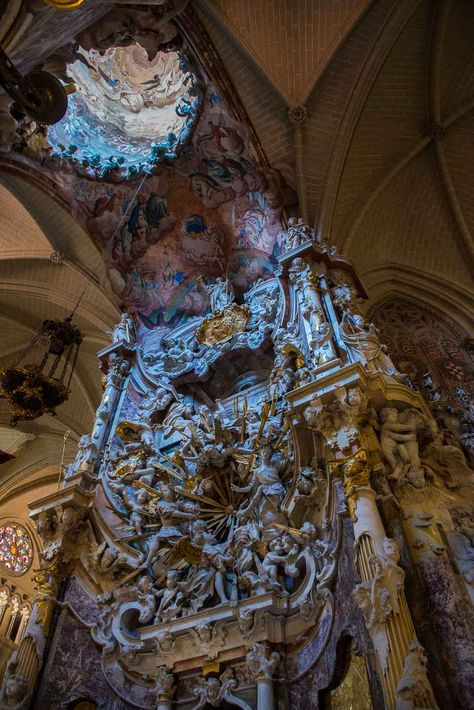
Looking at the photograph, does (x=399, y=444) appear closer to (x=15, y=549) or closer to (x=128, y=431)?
(x=128, y=431)

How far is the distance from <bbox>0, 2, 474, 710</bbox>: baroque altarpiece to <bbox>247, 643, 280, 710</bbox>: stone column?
27mm

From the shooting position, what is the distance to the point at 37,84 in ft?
20.4

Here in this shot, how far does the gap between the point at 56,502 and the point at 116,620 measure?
1.73 metres

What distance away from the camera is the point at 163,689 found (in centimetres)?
566

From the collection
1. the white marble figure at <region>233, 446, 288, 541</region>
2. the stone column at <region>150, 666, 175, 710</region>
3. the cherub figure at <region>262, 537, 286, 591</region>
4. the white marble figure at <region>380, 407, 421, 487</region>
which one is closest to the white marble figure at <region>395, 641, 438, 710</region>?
the white marble figure at <region>380, 407, 421, 487</region>

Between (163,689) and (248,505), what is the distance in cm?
207

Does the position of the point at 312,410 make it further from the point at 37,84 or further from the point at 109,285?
the point at 109,285

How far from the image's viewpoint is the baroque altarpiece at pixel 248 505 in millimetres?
4641

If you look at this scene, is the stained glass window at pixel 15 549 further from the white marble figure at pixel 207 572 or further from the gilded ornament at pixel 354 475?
the gilded ornament at pixel 354 475

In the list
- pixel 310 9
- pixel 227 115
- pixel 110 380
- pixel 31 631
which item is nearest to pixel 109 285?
pixel 110 380

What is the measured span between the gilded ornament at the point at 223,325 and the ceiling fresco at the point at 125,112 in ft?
11.5

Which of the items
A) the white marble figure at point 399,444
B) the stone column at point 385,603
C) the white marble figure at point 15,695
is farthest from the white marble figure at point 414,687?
the white marble figure at point 15,695

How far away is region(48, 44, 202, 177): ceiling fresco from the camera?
11.0 meters

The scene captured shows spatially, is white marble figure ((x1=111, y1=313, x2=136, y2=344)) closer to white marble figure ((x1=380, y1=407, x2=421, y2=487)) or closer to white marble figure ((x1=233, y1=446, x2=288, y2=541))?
white marble figure ((x1=233, y1=446, x2=288, y2=541))
